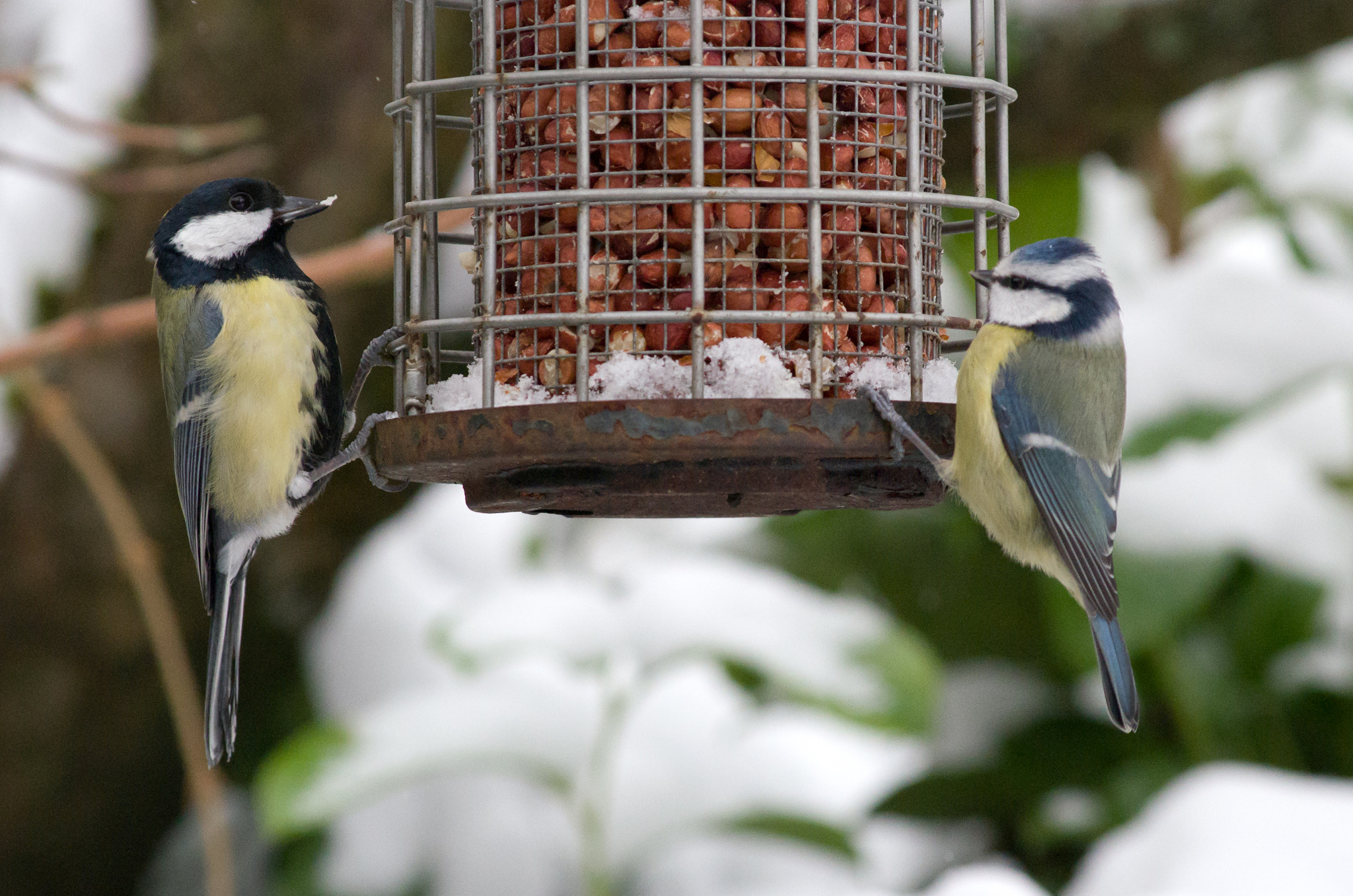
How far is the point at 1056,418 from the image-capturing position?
2549mm

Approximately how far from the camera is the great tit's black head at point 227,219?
8.74ft

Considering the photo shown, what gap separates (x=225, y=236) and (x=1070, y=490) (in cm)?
155

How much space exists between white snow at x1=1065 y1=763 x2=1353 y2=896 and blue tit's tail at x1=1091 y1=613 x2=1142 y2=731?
1037 millimetres

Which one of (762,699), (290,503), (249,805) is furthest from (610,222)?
(249,805)

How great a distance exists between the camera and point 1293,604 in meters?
4.39

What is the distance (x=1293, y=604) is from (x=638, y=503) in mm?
2796

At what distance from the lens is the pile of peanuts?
2.30 meters

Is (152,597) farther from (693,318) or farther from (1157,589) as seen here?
(1157,589)

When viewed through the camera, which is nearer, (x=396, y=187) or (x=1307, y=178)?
(x=396, y=187)

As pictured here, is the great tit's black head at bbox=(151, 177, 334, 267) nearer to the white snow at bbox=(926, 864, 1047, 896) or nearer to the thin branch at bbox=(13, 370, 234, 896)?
the thin branch at bbox=(13, 370, 234, 896)

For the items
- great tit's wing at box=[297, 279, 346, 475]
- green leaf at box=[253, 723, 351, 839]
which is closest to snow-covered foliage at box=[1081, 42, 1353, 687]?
great tit's wing at box=[297, 279, 346, 475]

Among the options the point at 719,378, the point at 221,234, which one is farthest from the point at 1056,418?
the point at 221,234

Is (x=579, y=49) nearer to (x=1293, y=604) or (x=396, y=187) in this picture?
(x=396, y=187)

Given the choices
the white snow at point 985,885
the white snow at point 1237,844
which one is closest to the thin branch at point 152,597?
the white snow at point 985,885
